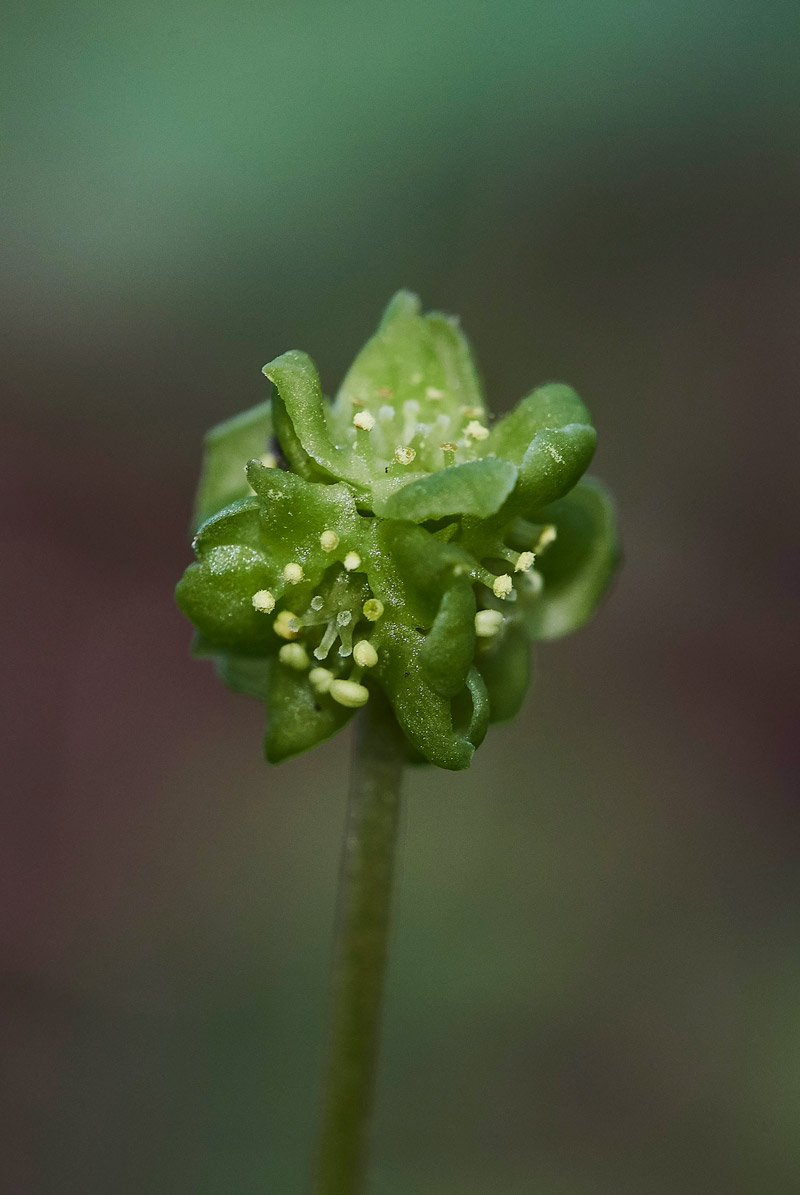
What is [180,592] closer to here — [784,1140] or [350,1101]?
[350,1101]

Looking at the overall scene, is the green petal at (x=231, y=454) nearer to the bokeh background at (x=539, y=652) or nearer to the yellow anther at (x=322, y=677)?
the yellow anther at (x=322, y=677)

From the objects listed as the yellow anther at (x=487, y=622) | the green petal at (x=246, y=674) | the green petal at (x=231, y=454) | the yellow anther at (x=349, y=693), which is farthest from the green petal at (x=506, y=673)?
the green petal at (x=231, y=454)

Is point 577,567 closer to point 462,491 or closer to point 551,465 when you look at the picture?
point 551,465

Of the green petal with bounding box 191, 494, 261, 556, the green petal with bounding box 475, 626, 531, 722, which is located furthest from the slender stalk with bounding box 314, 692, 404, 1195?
the green petal with bounding box 191, 494, 261, 556

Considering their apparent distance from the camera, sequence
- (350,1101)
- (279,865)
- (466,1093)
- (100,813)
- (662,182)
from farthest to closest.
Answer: (662,182) < (100,813) < (279,865) < (466,1093) < (350,1101)

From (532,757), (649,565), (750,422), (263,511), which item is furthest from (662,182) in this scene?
(263,511)

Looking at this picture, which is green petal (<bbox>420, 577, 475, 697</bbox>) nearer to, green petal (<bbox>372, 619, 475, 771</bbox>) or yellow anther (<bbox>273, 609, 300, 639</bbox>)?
green petal (<bbox>372, 619, 475, 771</bbox>)
